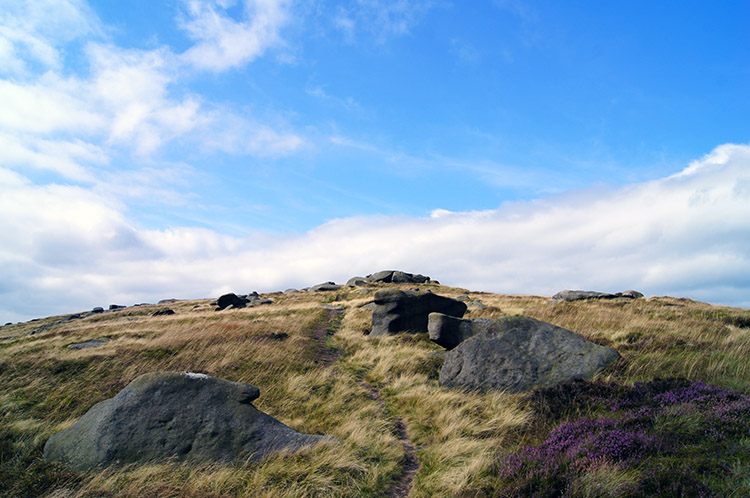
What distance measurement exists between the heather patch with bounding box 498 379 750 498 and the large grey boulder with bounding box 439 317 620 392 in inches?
76.2

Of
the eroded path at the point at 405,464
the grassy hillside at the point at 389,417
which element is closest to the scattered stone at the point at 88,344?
the grassy hillside at the point at 389,417

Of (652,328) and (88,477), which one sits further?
(652,328)

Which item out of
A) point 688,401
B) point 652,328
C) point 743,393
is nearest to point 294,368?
point 688,401

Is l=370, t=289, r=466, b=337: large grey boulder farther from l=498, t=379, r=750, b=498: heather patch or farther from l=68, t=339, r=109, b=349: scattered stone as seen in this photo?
l=68, t=339, r=109, b=349: scattered stone

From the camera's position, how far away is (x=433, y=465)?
8.41 m

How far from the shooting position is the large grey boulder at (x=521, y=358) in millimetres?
12180

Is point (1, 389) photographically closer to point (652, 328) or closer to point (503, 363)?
point (503, 363)

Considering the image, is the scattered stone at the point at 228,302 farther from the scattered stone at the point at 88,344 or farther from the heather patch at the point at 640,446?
the heather patch at the point at 640,446

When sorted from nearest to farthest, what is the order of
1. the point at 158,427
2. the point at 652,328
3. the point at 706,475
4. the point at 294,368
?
1. the point at 706,475
2. the point at 158,427
3. the point at 294,368
4. the point at 652,328

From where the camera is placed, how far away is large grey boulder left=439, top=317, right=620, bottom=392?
40.0ft

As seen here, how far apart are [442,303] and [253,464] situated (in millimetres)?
19805

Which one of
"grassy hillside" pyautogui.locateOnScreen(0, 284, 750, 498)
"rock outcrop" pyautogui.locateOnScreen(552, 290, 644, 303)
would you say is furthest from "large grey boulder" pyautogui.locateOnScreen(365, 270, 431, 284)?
"grassy hillside" pyautogui.locateOnScreen(0, 284, 750, 498)

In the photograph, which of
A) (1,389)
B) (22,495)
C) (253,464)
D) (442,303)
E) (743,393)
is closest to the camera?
(22,495)

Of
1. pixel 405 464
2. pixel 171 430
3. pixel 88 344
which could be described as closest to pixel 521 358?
pixel 405 464
